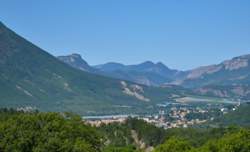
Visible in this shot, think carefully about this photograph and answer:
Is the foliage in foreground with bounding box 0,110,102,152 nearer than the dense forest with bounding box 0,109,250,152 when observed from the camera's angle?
No

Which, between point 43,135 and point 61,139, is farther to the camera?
point 61,139

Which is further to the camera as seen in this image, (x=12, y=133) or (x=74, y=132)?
(x=74, y=132)

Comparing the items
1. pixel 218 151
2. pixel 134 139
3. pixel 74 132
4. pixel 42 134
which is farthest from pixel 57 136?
pixel 134 139

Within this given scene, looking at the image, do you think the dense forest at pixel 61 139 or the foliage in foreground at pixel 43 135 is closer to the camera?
the dense forest at pixel 61 139

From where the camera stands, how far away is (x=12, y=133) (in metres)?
80.2

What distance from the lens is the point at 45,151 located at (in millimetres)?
76375

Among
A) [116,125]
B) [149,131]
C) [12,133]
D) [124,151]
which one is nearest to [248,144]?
[124,151]

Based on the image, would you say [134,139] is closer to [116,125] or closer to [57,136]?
[116,125]

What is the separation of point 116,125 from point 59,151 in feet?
198

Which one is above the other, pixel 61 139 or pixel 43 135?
pixel 43 135

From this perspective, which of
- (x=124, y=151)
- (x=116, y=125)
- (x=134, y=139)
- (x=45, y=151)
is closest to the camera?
(x=45, y=151)

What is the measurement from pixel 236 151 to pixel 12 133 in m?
26.7

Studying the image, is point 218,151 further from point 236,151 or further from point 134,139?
point 134,139

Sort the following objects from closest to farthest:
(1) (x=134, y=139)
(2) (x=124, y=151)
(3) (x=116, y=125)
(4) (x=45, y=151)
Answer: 1. (4) (x=45, y=151)
2. (2) (x=124, y=151)
3. (1) (x=134, y=139)
4. (3) (x=116, y=125)
